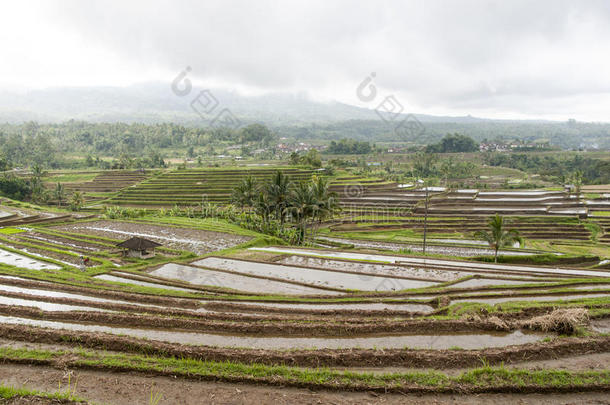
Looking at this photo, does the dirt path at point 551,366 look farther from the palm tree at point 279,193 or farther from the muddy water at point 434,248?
the palm tree at point 279,193

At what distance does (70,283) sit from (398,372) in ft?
39.6

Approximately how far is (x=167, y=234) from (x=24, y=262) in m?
8.65

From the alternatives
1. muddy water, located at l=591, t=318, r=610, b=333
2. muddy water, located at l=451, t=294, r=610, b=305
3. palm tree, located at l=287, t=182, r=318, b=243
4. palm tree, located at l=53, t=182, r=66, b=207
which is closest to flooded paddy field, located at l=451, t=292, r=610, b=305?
muddy water, located at l=451, t=294, r=610, b=305

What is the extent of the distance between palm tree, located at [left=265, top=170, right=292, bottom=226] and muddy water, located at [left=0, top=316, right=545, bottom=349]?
17002 millimetres

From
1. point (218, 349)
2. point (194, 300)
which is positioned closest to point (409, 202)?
point (194, 300)

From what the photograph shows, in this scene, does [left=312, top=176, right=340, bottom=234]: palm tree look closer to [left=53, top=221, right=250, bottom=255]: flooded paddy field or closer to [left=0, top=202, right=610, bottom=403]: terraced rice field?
[left=53, top=221, right=250, bottom=255]: flooded paddy field

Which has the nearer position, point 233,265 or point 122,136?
point 233,265

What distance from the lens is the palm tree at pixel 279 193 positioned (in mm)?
25734

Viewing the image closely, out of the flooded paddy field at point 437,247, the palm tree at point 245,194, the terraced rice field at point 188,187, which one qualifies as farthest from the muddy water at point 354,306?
the terraced rice field at point 188,187

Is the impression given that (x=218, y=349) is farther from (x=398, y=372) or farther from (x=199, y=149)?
(x=199, y=149)

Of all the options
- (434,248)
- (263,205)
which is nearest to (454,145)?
(434,248)

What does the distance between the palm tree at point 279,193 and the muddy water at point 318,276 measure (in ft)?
28.9

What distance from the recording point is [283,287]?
13.4 meters

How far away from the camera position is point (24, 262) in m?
16.7
